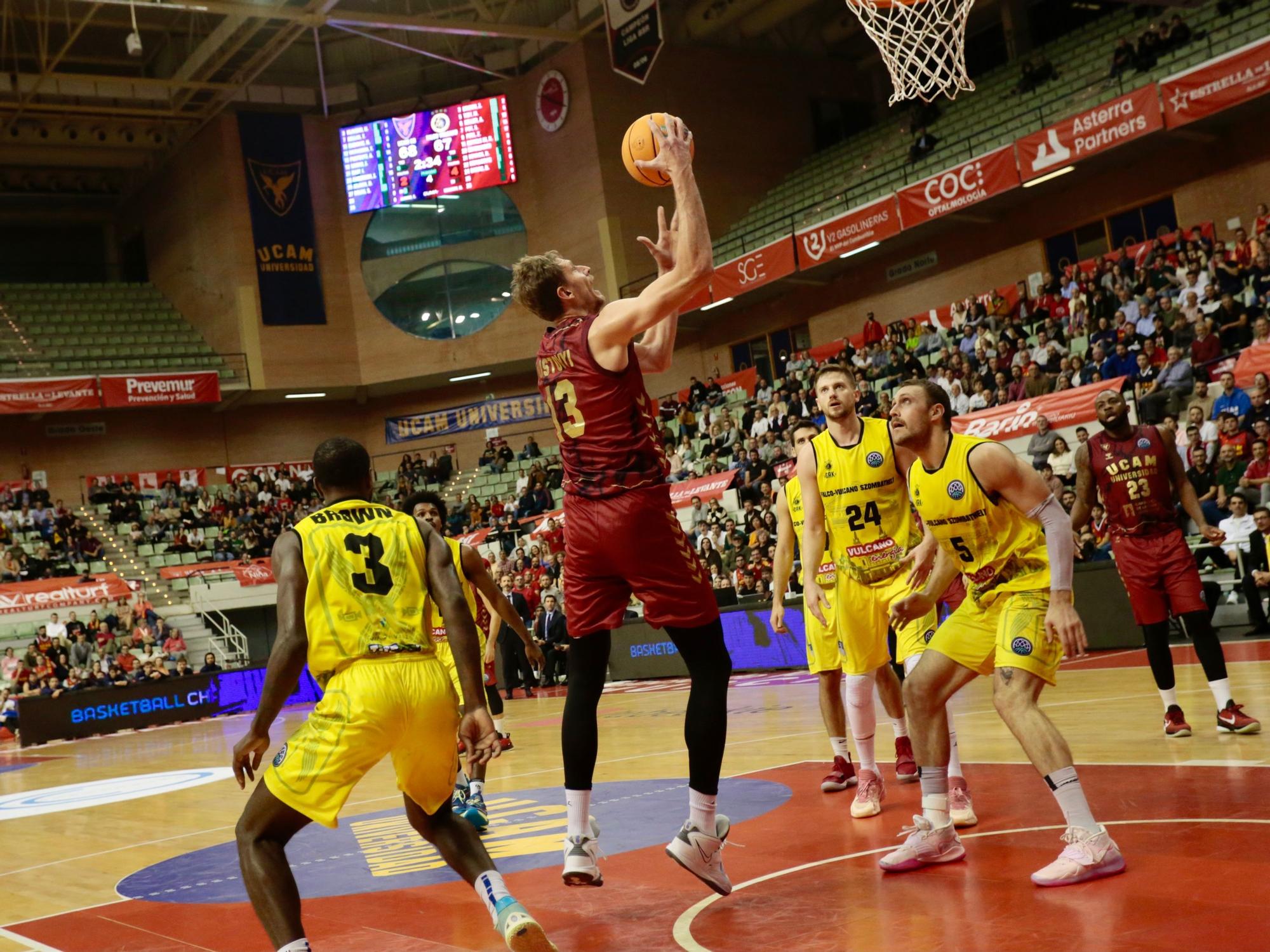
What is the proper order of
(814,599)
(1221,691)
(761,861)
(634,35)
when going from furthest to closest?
(634,35)
(1221,691)
(814,599)
(761,861)

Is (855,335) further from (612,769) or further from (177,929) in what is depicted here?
(177,929)

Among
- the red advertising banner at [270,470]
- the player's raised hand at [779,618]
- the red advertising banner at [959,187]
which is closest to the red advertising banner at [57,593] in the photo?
the red advertising banner at [270,470]

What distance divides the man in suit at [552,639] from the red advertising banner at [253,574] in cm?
1133

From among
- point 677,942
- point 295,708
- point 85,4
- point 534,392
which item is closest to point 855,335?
point 534,392

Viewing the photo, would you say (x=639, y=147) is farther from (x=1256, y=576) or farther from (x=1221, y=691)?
(x=1256, y=576)

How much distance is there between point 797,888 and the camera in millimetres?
4258

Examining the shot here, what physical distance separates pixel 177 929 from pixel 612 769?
3.76 metres

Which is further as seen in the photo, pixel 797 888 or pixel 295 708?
pixel 295 708

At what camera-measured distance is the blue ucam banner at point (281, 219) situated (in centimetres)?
3244

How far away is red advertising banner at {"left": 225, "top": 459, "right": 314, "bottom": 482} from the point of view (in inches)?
1293

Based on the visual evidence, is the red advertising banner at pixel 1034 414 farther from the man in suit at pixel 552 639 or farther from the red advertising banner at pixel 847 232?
Answer: the man in suit at pixel 552 639

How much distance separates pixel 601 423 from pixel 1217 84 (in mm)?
17175

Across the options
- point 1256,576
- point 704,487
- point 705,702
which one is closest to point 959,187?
point 704,487

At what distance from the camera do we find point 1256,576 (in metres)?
10.9
